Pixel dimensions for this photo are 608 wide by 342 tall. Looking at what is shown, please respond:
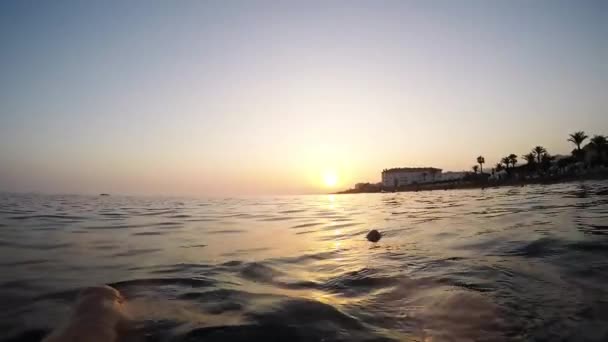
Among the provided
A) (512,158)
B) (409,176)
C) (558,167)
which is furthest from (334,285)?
(409,176)

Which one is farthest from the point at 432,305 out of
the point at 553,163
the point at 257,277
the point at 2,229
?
the point at 553,163

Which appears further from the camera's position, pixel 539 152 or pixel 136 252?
pixel 539 152

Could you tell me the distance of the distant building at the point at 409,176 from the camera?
158 meters

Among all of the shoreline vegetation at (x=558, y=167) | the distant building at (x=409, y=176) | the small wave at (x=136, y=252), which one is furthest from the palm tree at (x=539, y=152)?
the small wave at (x=136, y=252)

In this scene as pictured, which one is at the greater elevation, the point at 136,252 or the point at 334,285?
the point at 136,252

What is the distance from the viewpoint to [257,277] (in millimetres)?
5898

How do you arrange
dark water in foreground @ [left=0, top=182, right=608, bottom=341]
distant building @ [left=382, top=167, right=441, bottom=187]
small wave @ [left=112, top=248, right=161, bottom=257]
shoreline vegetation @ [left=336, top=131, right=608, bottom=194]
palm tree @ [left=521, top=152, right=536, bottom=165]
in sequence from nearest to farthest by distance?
dark water in foreground @ [left=0, top=182, right=608, bottom=341] → small wave @ [left=112, top=248, right=161, bottom=257] → shoreline vegetation @ [left=336, top=131, right=608, bottom=194] → palm tree @ [left=521, top=152, right=536, bottom=165] → distant building @ [left=382, top=167, right=441, bottom=187]

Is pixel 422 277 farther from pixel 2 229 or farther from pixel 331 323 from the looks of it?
pixel 2 229

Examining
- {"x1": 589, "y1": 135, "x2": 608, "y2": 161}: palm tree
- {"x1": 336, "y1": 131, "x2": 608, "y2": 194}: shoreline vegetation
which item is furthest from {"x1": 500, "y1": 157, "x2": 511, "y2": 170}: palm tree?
{"x1": 589, "y1": 135, "x2": 608, "y2": 161}: palm tree

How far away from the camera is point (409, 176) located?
16275cm

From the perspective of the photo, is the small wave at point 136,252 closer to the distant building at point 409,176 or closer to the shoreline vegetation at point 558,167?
the shoreline vegetation at point 558,167

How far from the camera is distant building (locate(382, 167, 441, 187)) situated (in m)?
158

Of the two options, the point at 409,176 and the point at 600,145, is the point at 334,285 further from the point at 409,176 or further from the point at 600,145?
the point at 409,176

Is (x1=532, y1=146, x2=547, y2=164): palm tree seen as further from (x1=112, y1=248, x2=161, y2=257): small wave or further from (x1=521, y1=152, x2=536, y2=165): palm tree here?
(x1=112, y1=248, x2=161, y2=257): small wave
